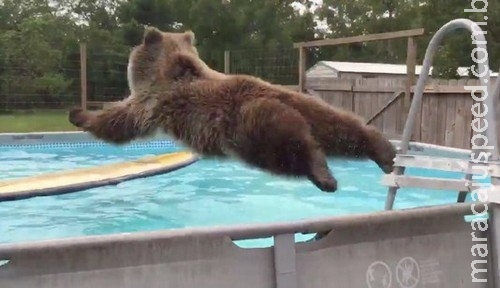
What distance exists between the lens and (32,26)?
1691 centimetres

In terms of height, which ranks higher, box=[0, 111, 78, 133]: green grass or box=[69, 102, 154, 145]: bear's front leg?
box=[69, 102, 154, 145]: bear's front leg

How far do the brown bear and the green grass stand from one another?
29.8 feet

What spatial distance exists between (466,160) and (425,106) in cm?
699

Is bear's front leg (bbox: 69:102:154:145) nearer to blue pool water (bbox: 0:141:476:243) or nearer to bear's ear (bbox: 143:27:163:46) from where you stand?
bear's ear (bbox: 143:27:163:46)

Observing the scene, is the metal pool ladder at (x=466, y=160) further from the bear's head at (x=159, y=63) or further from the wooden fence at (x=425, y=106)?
the wooden fence at (x=425, y=106)

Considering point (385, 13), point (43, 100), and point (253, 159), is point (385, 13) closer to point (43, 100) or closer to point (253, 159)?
point (43, 100)

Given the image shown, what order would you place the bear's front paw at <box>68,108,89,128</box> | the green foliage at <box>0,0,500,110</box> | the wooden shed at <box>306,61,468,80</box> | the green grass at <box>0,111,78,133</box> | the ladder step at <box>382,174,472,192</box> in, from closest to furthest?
the ladder step at <box>382,174,472,192</box>
the bear's front paw at <box>68,108,89,128</box>
the green grass at <box>0,111,78,133</box>
the green foliage at <box>0,0,500,110</box>
the wooden shed at <box>306,61,468,80</box>

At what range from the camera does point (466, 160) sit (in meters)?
2.41

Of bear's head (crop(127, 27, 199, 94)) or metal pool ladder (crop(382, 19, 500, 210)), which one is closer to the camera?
metal pool ladder (crop(382, 19, 500, 210))

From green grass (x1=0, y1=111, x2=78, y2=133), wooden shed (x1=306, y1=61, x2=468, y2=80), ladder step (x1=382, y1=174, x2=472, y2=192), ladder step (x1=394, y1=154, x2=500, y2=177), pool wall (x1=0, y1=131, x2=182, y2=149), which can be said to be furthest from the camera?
wooden shed (x1=306, y1=61, x2=468, y2=80)

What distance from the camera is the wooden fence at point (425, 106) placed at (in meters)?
8.48

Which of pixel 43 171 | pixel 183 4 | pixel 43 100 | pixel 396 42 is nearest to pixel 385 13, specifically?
pixel 396 42

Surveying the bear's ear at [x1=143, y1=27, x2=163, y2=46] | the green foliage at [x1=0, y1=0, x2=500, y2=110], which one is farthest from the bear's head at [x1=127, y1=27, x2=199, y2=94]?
the green foliage at [x1=0, y1=0, x2=500, y2=110]

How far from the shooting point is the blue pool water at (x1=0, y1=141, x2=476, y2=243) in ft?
18.1
